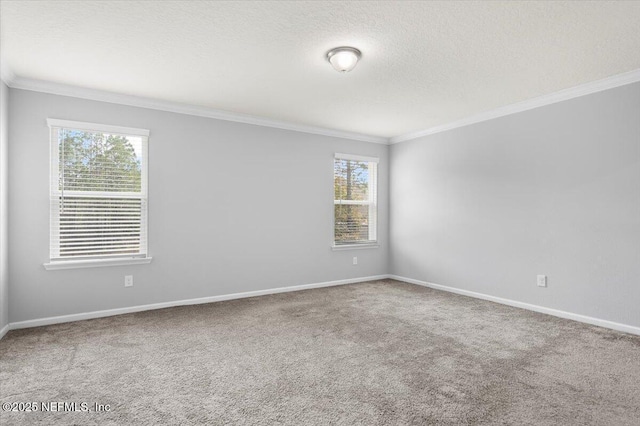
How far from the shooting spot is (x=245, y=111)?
15.5 ft

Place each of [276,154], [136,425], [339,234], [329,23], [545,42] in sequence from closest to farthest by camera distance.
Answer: [136,425] → [329,23] → [545,42] → [276,154] → [339,234]

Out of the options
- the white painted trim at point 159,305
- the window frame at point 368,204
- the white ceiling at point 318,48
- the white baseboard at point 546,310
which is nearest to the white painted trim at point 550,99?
the white ceiling at point 318,48

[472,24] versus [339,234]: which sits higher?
[472,24]

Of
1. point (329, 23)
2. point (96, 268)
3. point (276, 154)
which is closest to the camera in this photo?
point (329, 23)

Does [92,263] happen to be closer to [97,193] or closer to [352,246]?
[97,193]

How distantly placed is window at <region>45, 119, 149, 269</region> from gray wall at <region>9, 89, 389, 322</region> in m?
0.10

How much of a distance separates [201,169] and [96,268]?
1.65 meters

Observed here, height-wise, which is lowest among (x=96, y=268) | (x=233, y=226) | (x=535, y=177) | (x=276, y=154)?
(x=96, y=268)

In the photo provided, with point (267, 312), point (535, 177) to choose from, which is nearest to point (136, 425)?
point (267, 312)

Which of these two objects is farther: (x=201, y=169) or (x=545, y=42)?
(x=201, y=169)

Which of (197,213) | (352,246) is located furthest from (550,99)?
(197,213)

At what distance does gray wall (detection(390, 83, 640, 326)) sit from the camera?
11.6 ft

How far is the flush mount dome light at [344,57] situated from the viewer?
9.64 ft

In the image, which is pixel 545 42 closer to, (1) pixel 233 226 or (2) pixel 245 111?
(2) pixel 245 111
